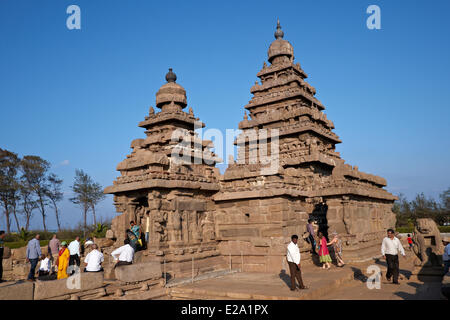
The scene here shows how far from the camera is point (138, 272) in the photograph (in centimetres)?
963

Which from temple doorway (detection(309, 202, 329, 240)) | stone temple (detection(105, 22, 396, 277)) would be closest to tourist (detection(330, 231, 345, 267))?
stone temple (detection(105, 22, 396, 277))

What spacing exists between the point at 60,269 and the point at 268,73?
767 inches

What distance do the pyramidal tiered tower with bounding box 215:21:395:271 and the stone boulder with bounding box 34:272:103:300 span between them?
6.24 meters

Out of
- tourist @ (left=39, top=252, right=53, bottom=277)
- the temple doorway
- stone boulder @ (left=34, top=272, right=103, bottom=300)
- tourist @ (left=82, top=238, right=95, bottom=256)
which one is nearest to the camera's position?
stone boulder @ (left=34, top=272, right=103, bottom=300)

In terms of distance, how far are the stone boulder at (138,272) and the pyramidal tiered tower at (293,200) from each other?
4.41m

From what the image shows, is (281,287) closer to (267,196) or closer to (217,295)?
(217,295)

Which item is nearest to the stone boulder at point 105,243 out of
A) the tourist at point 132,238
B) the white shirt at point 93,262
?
the tourist at point 132,238

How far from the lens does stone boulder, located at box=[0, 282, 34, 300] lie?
700 centimetres

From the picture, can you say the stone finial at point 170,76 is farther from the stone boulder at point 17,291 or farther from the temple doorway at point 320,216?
the stone boulder at point 17,291

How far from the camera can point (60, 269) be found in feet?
37.7

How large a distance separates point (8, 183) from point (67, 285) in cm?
3623

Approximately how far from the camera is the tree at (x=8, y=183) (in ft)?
126

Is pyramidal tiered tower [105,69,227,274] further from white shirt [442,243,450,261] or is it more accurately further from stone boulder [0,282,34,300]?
white shirt [442,243,450,261]

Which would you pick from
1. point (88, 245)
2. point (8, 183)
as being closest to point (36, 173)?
point (8, 183)
